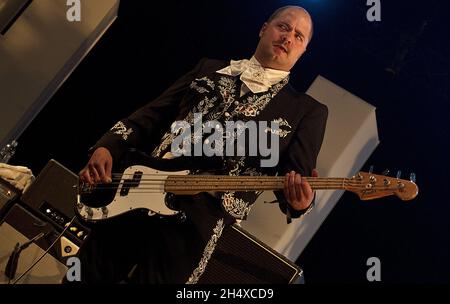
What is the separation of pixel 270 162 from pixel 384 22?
2228 mm

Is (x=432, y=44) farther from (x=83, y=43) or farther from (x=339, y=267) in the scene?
(x=83, y=43)

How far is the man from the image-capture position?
7.47 ft

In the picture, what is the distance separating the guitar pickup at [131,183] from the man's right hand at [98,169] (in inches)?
2.8

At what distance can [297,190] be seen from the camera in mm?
2418

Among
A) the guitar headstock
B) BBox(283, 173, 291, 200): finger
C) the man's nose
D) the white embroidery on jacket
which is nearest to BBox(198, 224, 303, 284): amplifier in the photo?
BBox(283, 173, 291, 200): finger

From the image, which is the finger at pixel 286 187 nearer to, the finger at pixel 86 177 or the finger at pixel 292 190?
the finger at pixel 292 190

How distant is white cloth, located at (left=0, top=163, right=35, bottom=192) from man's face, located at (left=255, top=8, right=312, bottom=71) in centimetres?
152

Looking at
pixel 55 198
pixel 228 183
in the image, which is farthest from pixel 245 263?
pixel 55 198

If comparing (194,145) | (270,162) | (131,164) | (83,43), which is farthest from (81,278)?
(83,43)

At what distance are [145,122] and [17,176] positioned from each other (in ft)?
3.34

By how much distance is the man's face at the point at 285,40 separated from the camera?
9.66 feet

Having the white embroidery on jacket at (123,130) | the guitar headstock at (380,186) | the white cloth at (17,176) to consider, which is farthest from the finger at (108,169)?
the guitar headstock at (380,186)

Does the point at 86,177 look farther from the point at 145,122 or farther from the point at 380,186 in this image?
the point at 380,186

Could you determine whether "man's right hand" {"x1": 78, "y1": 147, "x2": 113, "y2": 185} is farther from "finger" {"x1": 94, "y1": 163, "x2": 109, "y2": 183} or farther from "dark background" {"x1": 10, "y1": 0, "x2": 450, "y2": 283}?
"dark background" {"x1": 10, "y1": 0, "x2": 450, "y2": 283}
